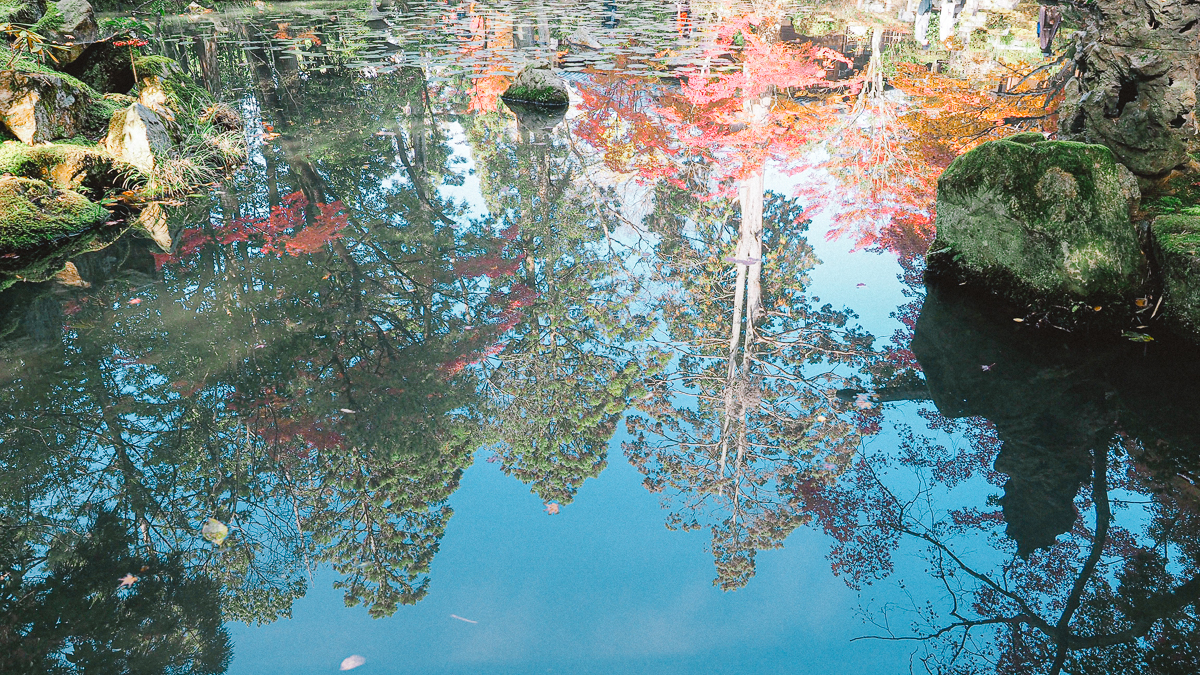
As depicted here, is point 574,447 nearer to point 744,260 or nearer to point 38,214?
point 744,260

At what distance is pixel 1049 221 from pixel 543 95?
27.7 ft

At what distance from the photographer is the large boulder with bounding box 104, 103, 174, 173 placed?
327 inches

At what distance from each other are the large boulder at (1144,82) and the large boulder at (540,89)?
7.83m

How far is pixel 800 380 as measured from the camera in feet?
16.9

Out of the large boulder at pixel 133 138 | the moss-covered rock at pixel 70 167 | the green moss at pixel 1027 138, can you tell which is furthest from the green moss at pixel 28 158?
the green moss at pixel 1027 138

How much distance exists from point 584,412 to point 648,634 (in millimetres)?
1873

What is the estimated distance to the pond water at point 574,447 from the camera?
3.26m

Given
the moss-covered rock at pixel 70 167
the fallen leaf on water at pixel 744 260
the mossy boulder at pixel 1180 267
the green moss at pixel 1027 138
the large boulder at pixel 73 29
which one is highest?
the large boulder at pixel 73 29

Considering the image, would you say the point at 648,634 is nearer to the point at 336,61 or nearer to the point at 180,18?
the point at 336,61

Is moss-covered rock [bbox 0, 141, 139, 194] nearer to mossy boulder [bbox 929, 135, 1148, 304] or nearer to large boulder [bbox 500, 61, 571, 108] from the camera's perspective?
large boulder [bbox 500, 61, 571, 108]

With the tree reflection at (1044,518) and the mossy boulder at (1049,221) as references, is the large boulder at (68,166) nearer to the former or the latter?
the tree reflection at (1044,518)

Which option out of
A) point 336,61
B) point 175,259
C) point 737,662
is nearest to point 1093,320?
point 737,662

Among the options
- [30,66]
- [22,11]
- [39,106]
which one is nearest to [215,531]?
[39,106]

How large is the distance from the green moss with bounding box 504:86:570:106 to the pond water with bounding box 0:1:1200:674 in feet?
12.4
